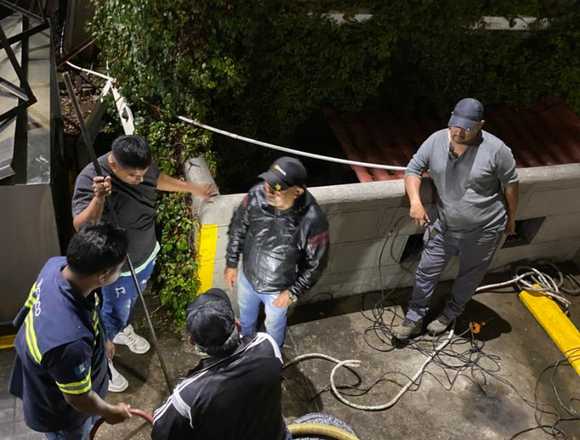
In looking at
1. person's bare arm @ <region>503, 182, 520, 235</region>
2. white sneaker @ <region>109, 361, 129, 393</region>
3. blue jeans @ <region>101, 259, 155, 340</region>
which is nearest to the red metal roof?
person's bare arm @ <region>503, 182, 520, 235</region>

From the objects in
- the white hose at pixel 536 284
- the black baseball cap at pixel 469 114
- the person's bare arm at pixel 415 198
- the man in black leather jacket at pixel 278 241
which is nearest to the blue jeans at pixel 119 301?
the man in black leather jacket at pixel 278 241

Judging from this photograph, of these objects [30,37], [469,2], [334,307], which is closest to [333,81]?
[469,2]

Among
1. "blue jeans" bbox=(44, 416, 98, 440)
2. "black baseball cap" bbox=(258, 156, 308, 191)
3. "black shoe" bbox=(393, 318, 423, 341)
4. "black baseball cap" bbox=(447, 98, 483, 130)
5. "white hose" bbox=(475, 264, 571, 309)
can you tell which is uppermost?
"black baseball cap" bbox=(447, 98, 483, 130)

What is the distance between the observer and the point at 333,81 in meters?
5.72

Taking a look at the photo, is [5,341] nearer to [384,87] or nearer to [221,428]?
[221,428]

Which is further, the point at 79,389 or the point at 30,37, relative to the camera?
the point at 30,37

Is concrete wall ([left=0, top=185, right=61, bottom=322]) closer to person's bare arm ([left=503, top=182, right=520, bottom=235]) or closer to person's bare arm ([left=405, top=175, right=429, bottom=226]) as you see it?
person's bare arm ([left=405, top=175, right=429, bottom=226])

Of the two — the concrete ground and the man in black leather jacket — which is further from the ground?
the man in black leather jacket

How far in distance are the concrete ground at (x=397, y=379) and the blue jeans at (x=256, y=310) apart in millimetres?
659

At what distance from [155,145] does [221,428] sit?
3257mm

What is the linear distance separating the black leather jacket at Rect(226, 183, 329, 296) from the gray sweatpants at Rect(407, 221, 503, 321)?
152 cm

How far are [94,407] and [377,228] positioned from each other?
3.17 meters

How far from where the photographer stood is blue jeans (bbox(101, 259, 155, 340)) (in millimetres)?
4043

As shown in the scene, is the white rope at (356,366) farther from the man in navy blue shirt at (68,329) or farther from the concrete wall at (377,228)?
the man in navy blue shirt at (68,329)
